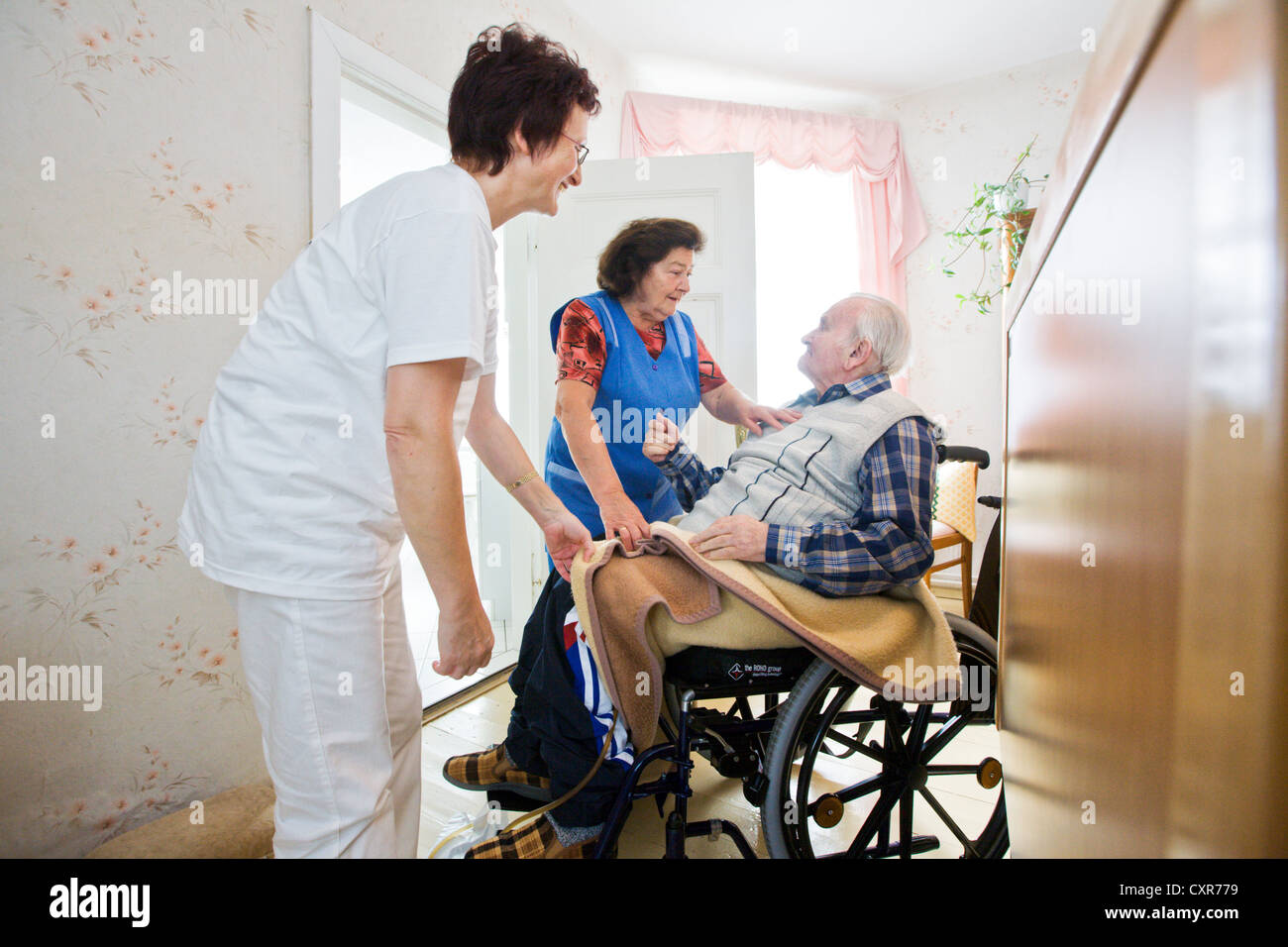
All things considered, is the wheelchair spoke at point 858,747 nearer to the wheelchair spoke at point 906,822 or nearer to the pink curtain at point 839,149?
the wheelchair spoke at point 906,822

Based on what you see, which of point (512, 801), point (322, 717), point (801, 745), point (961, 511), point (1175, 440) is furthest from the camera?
point (961, 511)

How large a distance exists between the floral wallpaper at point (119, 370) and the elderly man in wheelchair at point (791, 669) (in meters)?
0.76

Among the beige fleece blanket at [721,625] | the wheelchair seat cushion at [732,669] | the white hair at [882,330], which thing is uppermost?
the white hair at [882,330]

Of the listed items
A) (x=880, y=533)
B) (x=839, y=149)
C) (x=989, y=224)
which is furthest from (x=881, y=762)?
(x=839, y=149)

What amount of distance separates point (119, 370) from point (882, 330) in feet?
5.49

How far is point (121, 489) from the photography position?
146cm

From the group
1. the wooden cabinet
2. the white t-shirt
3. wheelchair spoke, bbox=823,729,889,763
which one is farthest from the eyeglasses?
wheelchair spoke, bbox=823,729,889,763

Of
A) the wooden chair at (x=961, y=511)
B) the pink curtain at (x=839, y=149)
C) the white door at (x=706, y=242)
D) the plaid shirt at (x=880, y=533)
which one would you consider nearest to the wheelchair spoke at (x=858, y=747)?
the plaid shirt at (x=880, y=533)

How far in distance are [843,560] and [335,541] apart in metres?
0.78

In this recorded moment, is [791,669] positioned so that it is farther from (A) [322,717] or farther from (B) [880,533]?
(A) [322,717]

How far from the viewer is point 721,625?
42.4 inches

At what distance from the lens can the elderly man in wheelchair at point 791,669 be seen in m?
1.09

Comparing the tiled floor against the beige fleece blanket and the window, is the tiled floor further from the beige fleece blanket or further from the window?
the window

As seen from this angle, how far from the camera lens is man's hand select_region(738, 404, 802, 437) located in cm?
150
